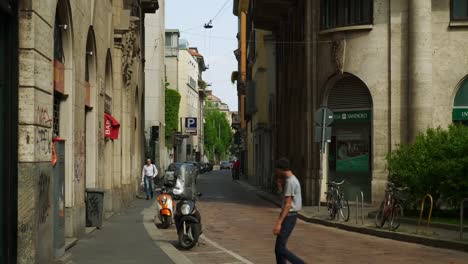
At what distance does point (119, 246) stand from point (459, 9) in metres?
16.4

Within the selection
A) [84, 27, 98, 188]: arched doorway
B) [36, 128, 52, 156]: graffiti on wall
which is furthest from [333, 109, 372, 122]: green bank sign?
[36, 128, 52, 156]: graffiti on wall

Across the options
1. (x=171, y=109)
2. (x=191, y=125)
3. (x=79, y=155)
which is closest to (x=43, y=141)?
(x=79, y=155)

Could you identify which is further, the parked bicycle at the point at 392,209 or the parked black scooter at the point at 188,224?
the parked bicycle at the point at 392,209

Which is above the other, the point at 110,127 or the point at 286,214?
the point at 110,127

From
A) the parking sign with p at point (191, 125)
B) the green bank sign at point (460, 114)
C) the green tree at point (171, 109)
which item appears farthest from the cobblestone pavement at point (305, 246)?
the green tree at point (171, 109)

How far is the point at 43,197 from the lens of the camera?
425 inches

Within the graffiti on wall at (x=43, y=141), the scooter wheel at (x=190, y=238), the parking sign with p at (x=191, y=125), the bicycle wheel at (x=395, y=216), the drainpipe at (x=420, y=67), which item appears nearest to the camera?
the graffiti on wall at (x=43, y=141)

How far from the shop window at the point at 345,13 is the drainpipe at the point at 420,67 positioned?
1.80 metres

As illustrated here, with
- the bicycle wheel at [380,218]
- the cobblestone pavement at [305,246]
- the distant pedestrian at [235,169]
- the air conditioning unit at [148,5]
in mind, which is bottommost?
the distant pedestrian at [235,169]

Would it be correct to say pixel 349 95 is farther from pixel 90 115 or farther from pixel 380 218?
pixel 90 115

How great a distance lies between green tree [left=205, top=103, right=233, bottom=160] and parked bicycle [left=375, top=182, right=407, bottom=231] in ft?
441

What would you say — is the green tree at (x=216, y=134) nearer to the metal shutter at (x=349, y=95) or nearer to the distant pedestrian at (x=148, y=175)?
the distant pedestrian at (x=148, y=175)

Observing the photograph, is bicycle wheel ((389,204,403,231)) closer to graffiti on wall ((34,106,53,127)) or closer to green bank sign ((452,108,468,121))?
green bank sign ((452,108,468,121))

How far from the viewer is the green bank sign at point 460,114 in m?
25.3
